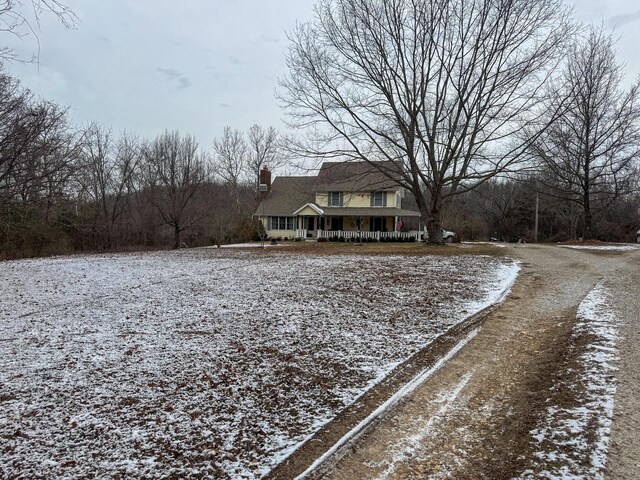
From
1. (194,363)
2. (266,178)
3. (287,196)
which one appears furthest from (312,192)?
(194,363)

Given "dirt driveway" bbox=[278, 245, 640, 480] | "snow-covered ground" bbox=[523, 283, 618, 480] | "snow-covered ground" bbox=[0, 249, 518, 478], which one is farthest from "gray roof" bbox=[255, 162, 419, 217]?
"snow-covered ground" bbox=[523, 283, 618, 480]

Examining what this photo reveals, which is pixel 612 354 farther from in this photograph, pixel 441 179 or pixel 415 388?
pixel 441 179

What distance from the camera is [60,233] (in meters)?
25.2

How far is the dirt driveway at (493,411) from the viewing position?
2650mm

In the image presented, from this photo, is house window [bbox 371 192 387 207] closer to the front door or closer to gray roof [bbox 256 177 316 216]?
the front door

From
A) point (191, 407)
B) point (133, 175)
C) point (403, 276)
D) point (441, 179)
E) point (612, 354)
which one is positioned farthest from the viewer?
point (133, 175)

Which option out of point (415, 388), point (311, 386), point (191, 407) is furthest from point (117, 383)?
point (415, 388)

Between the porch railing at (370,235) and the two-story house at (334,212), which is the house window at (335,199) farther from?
the porch railing at (370,235)

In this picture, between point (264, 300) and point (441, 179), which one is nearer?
point (264, 300)

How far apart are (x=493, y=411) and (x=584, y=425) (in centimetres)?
65

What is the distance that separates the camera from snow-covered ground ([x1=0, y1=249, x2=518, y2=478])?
9.48 ft

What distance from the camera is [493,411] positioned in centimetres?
340

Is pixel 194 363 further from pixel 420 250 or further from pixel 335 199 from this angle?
pixel 335 199

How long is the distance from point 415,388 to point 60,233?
90.6ft
